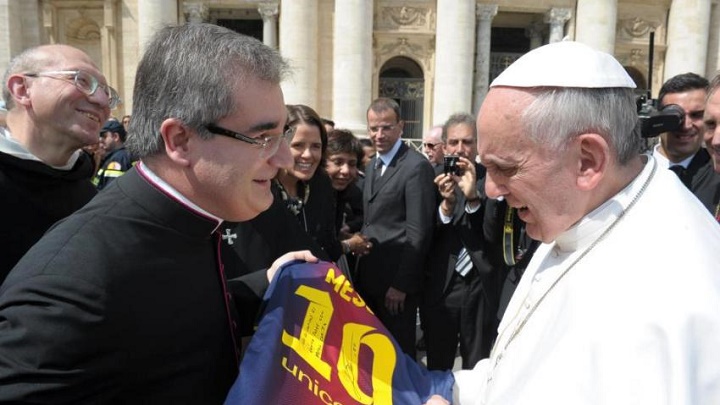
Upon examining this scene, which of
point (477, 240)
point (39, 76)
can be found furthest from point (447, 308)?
point (39, 76)

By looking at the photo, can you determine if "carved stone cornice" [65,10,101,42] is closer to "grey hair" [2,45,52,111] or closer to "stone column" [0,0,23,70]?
"stone column" [0,0,23,70]

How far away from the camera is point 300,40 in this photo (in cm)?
1975

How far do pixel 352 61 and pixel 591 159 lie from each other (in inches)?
720

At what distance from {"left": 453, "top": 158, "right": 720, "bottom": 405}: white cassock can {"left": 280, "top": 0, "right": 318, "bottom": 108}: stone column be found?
18.5 metres

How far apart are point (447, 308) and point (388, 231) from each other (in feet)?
2.81

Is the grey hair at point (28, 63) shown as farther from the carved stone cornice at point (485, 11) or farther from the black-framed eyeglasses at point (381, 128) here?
the carved stone cornice at point (485, 11)

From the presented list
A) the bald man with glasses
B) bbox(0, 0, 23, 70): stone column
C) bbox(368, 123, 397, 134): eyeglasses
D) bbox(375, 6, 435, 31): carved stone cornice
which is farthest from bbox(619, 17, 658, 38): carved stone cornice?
the bald man with glasses

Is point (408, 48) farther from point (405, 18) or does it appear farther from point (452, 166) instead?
point (452, 166)

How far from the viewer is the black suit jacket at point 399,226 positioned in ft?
15.3

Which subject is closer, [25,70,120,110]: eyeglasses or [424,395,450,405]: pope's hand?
[424,395,450,405]: pope's hand

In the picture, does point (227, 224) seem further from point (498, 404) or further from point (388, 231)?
point (388, 231)

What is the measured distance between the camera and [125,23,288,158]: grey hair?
1458 millimetres

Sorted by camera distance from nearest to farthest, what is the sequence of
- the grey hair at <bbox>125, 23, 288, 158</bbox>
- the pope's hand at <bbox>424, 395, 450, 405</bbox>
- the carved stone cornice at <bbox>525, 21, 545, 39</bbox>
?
the grey hair at <bbox>125, 23, 288, 158</bbox>
the pope's hand at <bbox>424, 395, 450, 405</bbox>
the carved stone cornice at <bbox>525, 21, 545, 39</bbox>

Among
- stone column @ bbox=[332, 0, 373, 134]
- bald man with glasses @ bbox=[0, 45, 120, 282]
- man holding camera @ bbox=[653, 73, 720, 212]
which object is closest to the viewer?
bald man with glasses @ bbox=[0, 45, 120, 282]
